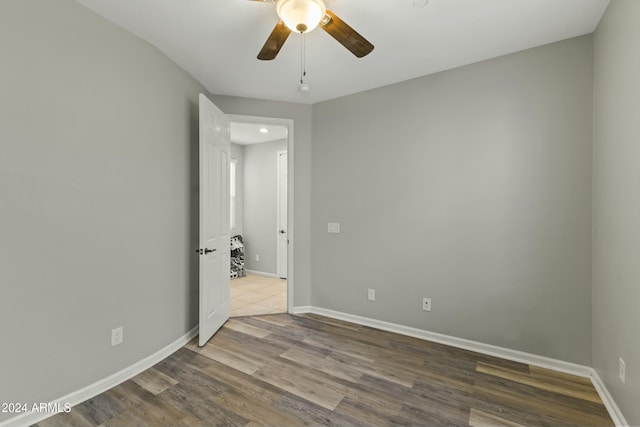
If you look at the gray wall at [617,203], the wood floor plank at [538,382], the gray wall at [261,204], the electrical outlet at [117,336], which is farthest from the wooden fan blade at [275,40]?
the gray wall at [261,204]

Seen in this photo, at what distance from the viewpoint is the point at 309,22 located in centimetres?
158

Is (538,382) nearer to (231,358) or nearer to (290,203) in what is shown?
(231,358)

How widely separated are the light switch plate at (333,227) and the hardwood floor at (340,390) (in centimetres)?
122

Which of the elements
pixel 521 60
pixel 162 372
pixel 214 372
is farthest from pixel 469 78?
pixel 162 372

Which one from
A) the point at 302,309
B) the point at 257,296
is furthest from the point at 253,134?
the point at 302,309

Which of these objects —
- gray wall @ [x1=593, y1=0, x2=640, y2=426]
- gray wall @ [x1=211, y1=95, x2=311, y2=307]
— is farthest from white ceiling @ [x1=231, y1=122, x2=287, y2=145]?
gray wall @ [x1=593, y1=0, x2=640, y2=426]

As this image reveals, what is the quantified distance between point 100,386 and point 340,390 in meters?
1.66

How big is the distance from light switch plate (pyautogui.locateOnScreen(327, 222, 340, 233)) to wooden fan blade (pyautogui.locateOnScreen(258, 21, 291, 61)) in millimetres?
1957

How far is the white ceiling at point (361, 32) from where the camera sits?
74.3 inches

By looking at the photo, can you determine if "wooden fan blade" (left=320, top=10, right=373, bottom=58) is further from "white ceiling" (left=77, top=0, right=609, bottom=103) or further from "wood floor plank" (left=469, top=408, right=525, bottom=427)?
"wood floor plank" (left=469, top=408, right=525, bottom=427)

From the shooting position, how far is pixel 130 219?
222cm

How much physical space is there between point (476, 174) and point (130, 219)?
114 inches

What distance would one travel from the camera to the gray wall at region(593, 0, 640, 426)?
5.07ft

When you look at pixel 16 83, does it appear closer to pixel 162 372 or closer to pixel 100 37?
pixel 100 37
